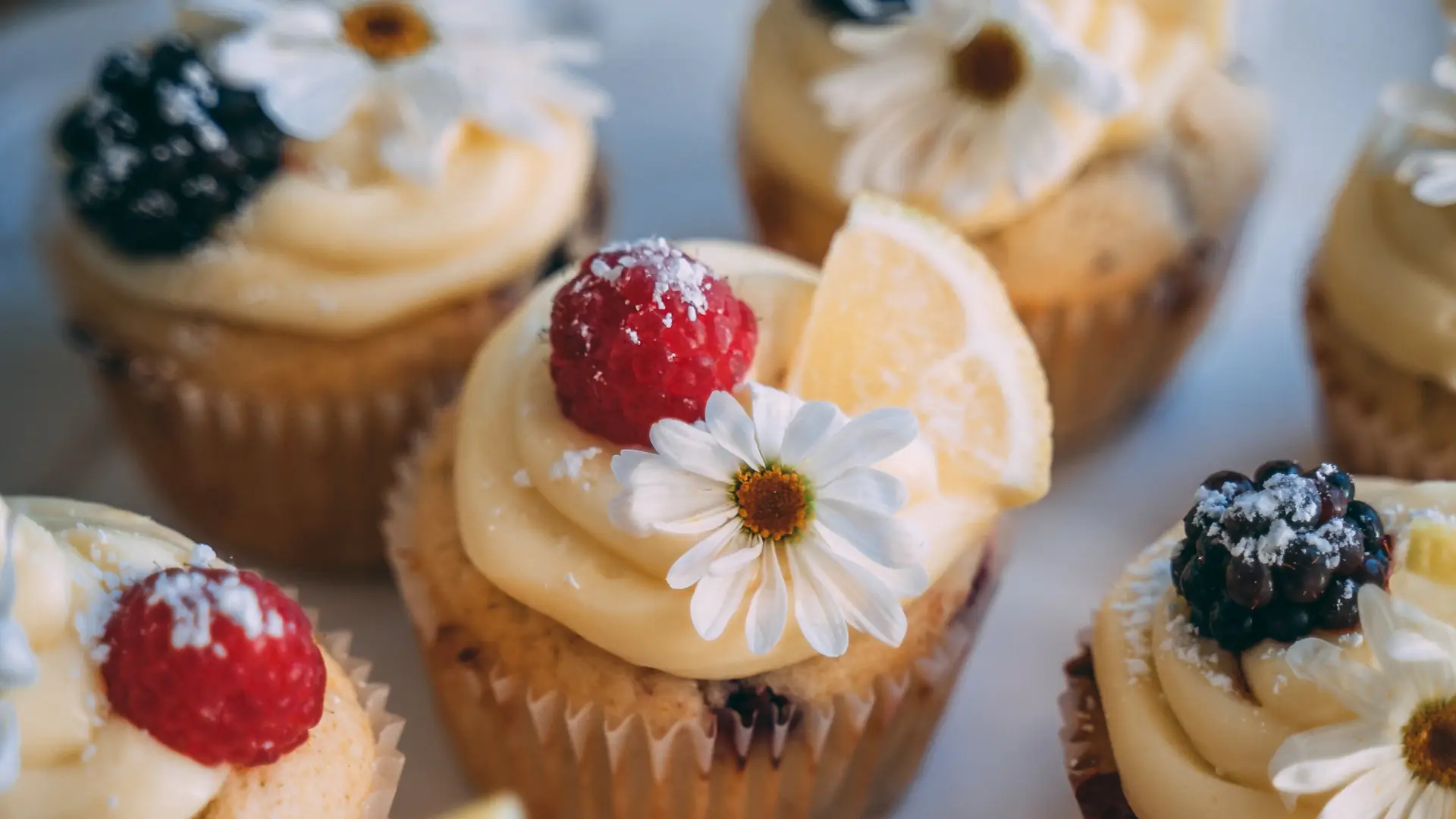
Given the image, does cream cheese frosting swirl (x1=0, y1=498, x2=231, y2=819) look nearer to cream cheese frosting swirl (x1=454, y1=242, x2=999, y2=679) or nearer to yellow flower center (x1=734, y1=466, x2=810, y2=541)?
cream cheese frosting swirl (x1=454, y1=242, x2=999, y2=679)

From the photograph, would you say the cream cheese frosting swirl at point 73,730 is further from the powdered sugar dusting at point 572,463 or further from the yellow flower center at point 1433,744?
the yellow flower center at point 1433,744

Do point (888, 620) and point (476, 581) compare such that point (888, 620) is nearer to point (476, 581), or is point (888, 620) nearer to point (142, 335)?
point (476, 581)

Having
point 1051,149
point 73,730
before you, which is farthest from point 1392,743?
point 73,730

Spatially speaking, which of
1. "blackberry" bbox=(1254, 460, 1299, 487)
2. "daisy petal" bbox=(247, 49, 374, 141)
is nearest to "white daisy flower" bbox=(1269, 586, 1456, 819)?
"blackberry" bbox=(1254, 460, 1299, 487)

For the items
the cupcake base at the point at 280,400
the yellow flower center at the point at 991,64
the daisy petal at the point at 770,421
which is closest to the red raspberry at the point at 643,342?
the daisy petal at the point at 770,421

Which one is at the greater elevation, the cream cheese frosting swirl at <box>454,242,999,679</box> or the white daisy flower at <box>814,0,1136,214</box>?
the white daisy flower at <box>814,0,1136,214</box>

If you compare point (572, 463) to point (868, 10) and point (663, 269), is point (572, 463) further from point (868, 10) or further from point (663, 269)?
point (868, 10)
